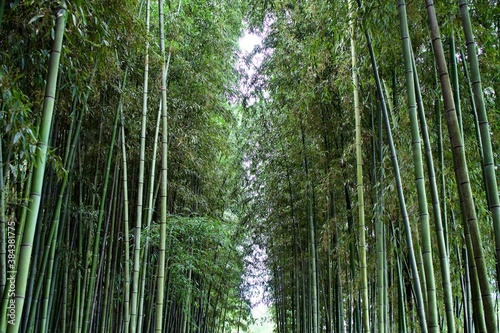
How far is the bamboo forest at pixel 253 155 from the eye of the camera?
6.75 ft

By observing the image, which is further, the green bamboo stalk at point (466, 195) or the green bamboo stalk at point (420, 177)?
the green bamboo stalk at point (420, 177)

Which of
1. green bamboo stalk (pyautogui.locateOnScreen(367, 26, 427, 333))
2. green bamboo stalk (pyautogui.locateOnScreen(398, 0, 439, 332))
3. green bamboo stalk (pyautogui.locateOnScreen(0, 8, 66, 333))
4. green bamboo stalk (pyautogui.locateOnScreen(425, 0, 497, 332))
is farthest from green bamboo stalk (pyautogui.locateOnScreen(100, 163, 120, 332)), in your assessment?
green bamboo stalk (pyautogui.locateOnScreen(425, 0, 497, 332))

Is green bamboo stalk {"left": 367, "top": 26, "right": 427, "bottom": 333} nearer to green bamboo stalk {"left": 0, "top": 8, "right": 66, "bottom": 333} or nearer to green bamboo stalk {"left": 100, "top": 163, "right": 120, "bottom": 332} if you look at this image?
green bamboo stalk {"left": 0, "top": 8, "right": 66, "bottom": 333}

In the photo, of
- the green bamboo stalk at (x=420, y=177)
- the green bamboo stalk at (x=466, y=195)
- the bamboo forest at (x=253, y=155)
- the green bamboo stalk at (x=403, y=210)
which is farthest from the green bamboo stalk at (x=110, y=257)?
the green bamboo stalk at (x=466, y=195)

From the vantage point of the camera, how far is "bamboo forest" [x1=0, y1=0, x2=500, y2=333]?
6.75ft

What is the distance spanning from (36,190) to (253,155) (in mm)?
4632

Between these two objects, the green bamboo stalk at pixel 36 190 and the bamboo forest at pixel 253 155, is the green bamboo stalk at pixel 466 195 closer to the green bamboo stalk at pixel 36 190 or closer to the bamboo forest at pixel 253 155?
the bamboo forest at pixel 253 155

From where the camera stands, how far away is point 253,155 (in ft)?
21.1

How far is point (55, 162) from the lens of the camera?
2391 mm

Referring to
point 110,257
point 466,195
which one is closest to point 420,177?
point 466,195

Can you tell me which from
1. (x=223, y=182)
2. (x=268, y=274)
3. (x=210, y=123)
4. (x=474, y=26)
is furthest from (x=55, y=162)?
(x=268, y=274)

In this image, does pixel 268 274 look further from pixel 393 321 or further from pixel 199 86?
pixel 199 86

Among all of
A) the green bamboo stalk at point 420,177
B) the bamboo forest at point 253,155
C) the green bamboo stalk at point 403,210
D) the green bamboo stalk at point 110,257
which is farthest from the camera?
the green bamboo stalk at point 110,257

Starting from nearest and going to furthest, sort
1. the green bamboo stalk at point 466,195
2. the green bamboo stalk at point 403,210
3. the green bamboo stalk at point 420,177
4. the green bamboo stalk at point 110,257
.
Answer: the green bamboo stalk at point 466,195 → the green bamboo stalk at point 420,177 → the green bamboo stalk at point 403,210 → the green bamboo stalk at point 110,257
